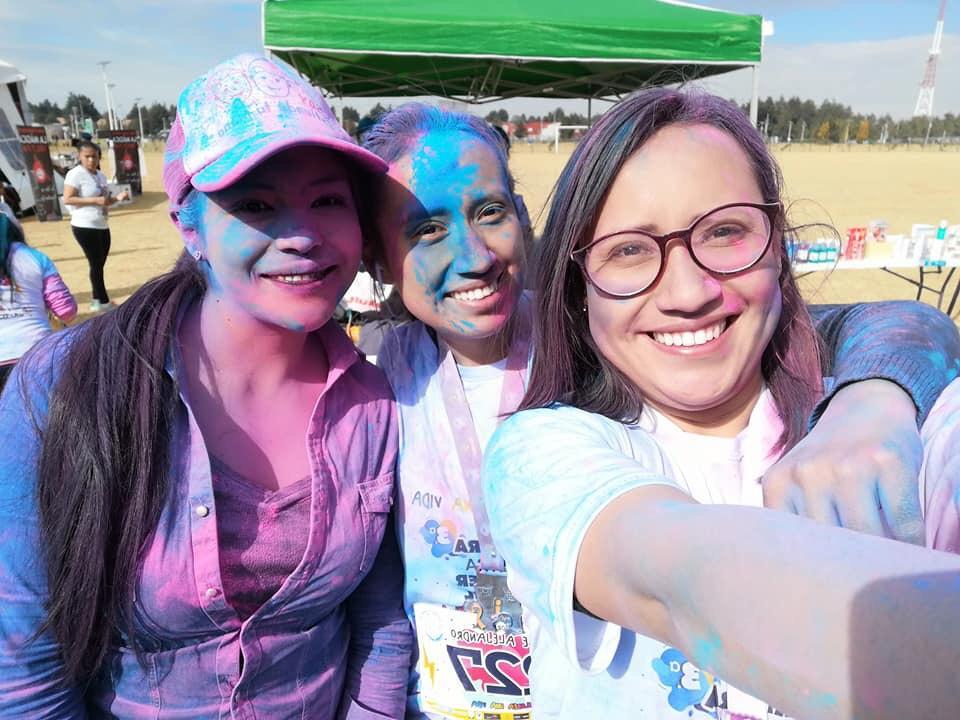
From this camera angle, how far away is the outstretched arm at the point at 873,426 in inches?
31.4

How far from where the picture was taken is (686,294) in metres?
1.08

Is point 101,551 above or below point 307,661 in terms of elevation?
above

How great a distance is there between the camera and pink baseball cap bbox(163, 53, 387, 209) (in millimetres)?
1254

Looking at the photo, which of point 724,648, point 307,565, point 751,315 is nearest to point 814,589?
point 724,648

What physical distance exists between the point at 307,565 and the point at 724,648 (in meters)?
0.96

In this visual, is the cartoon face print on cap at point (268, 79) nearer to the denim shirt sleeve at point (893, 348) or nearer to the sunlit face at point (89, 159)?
the denim shirt sleeve at point (893, 348)

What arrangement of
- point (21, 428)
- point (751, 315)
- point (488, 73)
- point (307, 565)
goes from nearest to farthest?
1. point (751, 315)
2. point (21, 428)
3. point (307, 565)
4. point (488, 73)

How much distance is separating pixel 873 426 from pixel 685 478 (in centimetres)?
32

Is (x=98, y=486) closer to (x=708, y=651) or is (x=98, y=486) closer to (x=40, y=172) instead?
(x=708, y=651)

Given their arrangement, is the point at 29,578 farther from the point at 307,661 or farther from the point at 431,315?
the point at 431,315

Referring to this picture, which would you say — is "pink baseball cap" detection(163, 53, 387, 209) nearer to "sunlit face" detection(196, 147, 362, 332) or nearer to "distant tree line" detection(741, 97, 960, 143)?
"sunlit face" detection(196, 147, 362, 332)

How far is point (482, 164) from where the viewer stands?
1.76 meters

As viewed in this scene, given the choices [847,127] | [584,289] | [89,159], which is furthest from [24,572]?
[847,127]

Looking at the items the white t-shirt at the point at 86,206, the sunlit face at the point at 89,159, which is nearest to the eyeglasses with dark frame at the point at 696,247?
the white t-shirt at the point at 86,206
